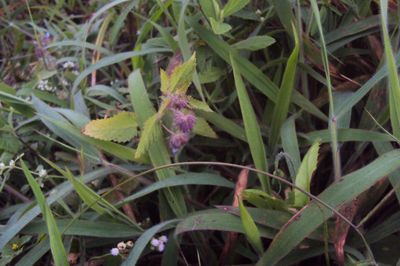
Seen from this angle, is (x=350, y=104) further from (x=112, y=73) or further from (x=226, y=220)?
(x=112, y=73)

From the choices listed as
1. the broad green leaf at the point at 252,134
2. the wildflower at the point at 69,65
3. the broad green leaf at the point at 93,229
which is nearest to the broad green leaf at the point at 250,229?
the broad green leaf at the point at 252,134

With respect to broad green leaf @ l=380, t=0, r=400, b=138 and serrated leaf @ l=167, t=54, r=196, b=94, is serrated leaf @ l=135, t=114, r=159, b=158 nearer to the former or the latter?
serrated leaf @ l=167, t=54, r=196, b=94

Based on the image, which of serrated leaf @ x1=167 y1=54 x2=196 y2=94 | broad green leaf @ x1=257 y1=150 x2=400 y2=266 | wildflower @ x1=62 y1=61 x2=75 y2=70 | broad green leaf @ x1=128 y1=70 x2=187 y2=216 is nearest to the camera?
broad green leaf @ x1=257 y1=150 x2=400 y2=266

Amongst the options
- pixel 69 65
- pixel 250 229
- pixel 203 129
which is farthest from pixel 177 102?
pixel 69 65

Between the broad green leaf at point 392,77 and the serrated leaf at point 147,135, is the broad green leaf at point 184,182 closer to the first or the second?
the serrated leaf at point 147,135

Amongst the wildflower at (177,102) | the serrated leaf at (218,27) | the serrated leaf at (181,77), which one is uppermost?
the serrated leaf at (218,27)

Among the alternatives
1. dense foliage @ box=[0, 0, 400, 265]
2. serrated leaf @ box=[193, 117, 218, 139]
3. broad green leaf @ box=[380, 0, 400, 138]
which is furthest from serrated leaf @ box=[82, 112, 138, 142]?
broad green leaf @ box=[380, 0, 400, 138]
